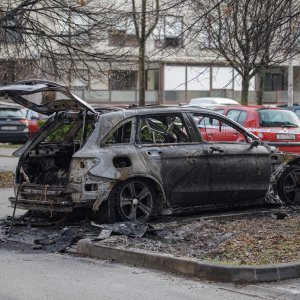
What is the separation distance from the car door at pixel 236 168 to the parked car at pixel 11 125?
17005 millimetres

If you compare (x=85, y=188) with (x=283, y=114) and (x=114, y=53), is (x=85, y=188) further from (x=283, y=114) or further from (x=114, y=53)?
(x=283, y=114)

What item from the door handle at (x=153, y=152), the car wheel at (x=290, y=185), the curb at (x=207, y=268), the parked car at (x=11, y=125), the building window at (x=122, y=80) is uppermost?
the building window at (x=122, y=80)

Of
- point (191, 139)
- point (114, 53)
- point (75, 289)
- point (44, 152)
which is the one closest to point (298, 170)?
point (191, 139)

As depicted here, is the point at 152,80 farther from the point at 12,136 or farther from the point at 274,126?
the point at 274,126

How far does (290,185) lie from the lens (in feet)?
34.8

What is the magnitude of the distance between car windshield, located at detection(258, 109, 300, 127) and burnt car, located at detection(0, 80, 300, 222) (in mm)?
A: 6640

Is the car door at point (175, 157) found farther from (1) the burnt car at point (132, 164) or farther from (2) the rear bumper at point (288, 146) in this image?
(2) the rear bumper at point (288, 146)

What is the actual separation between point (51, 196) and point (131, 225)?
1174 mm

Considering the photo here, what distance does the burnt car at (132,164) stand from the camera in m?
8.82

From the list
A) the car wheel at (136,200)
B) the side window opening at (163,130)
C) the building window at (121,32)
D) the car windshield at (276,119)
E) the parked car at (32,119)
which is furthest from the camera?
the parked car at (32,119)

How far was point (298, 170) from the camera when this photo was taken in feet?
34.8

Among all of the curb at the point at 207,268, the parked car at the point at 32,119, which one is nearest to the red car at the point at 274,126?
the curb at the point at 207,268

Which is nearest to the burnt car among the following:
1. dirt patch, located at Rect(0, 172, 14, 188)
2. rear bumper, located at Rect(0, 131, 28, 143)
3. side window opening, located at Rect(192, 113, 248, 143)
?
side window opening, located at Rect(192, 113, 248, 143)

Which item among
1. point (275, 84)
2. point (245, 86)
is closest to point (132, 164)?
point (245, 86)
